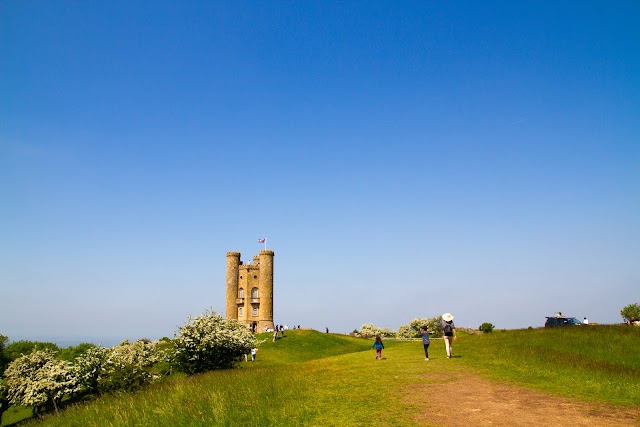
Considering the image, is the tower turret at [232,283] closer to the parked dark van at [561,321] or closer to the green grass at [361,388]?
the parked dark van at [561,321]

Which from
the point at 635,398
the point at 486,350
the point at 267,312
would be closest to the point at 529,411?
the point at 635,398

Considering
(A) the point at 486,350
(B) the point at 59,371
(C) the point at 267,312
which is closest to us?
(A) the point at 486,350

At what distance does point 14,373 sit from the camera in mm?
53781

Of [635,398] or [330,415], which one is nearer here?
[330,415]

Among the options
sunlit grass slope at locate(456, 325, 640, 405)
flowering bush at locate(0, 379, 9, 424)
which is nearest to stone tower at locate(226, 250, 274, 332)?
flowering bush at locate(0, 379, 9, 424)

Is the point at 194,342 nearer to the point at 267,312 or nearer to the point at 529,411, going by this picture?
the point at 529,411

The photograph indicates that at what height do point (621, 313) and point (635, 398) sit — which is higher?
A: point (621, 313)

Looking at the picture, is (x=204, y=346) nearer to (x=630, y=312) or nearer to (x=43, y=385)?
(x=43, y=385)

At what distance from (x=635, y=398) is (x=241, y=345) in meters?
29.9

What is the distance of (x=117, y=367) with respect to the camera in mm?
35969

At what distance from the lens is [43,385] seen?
47250 millimetres

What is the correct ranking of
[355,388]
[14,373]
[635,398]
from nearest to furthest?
[635,398]
[355,388]
[14,373]

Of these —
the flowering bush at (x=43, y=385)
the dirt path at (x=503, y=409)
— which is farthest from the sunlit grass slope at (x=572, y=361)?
the flowering bush at (x=43, y=385)

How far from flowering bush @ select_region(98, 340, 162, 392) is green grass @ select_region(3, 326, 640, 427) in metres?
11.8
